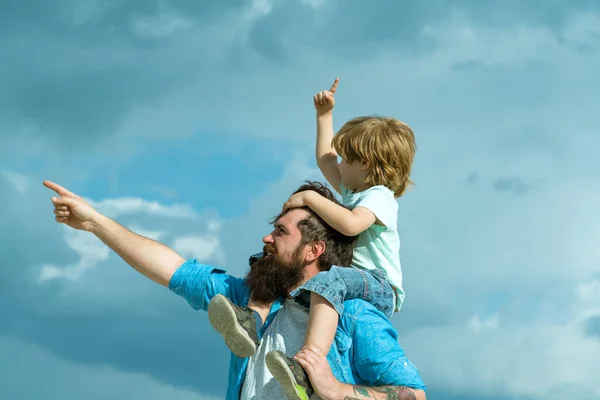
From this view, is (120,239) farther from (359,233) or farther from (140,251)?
(359,233)

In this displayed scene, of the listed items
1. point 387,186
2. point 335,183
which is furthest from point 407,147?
point 335,183

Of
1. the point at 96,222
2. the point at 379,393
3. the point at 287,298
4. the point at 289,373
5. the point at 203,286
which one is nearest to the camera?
the point at 289,373

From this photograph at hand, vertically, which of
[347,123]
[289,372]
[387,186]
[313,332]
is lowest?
[289,372]

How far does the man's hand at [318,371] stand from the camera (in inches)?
236

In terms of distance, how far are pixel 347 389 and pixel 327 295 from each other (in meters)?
0.68

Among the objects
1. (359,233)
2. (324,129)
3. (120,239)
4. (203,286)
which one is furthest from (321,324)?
(324,129)

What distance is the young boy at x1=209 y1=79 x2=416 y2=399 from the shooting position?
6.23m

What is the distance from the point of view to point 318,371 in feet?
19.7

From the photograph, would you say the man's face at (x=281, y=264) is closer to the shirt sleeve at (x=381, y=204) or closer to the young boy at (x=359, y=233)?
the young boy at (x=359, y=233)

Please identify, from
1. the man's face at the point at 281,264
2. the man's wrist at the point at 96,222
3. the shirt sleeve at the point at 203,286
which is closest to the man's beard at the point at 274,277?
the man's face at the point at 281,264

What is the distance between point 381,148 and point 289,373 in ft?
7.16

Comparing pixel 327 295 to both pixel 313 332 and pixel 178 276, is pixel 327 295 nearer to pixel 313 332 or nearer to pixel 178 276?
pixel 313 332

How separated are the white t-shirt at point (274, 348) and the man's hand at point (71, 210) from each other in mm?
1900

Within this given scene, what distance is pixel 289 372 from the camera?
5.81 meters
